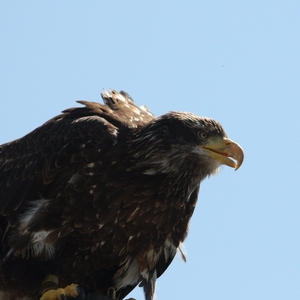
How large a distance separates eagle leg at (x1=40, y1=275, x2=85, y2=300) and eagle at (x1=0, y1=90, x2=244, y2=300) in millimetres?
10

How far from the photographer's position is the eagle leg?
25.2 feet

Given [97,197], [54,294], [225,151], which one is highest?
[225,151]

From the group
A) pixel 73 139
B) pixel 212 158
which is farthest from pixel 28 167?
pixel 212 158

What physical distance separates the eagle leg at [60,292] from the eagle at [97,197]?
1 cm

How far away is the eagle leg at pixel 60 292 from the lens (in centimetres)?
770

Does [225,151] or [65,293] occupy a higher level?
[225,151]

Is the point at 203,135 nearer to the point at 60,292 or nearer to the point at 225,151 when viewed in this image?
the point at 225,151

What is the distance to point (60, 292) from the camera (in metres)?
7.70

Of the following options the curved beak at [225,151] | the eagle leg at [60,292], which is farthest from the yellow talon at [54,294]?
the curved beak at [225,151]

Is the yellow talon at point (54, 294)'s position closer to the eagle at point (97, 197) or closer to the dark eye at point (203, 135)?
the eagle at point (97, 197)

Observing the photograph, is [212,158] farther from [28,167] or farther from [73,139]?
[28,167]

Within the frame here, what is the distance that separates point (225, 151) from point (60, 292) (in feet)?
7.29

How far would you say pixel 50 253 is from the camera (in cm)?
776

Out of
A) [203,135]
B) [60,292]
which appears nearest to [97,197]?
[60,292]
